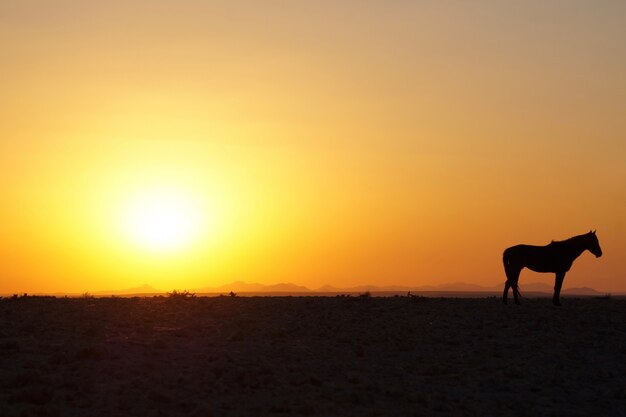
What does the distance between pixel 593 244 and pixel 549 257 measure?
1978 millimetres

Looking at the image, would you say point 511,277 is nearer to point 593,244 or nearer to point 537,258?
point 537,258

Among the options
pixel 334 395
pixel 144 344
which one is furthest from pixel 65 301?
pixel 334 395

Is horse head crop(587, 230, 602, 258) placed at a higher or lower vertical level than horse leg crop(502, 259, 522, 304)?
higher

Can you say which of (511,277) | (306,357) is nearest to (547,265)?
(511,277)

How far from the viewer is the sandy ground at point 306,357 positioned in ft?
66.7

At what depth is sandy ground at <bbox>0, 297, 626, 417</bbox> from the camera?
2034 centimetres

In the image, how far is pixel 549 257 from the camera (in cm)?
3234

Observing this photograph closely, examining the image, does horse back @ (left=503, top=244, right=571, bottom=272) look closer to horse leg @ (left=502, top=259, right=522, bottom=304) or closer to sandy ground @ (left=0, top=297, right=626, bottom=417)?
horse leg @ (left=502, top=259, right=522, bottom=304)

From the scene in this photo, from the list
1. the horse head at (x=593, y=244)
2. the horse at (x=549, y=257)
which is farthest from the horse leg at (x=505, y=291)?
the horse head at (x=593, y=244)

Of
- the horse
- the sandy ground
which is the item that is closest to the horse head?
the horse

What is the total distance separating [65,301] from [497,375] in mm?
16044

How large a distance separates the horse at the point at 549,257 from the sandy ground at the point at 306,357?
4.07ft

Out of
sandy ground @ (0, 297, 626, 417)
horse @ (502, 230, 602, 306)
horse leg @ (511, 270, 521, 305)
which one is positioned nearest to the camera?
sandy ground @ (0, 297, 626, 417)

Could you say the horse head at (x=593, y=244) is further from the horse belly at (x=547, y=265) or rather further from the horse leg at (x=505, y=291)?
the horse leg at (x=505, y=291)
